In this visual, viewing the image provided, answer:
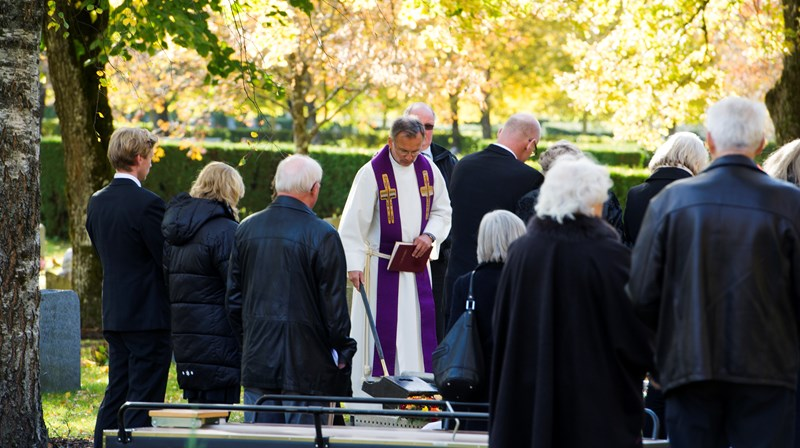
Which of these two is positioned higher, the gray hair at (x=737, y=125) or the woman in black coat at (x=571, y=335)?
the gray hair at (x=737, y=125)

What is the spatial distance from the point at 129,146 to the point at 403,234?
2623 millimetres

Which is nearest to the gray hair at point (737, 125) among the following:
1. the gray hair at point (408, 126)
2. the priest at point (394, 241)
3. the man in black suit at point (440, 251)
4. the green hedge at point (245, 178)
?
the gray hair at point (408, 126)

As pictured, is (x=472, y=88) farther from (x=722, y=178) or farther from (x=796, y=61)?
(x=722, y=178)

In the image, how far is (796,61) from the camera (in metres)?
14.2

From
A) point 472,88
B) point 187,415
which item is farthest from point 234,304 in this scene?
point 472,88

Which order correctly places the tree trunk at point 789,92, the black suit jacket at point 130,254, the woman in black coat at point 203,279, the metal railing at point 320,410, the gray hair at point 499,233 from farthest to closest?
1. the tree trunk at point 789,92
2. the black suit jacket at point 130,254
3. the woman in black coat at point 203,279
4. the gray hair at point 499,233
5. the metal railing at point 320,410

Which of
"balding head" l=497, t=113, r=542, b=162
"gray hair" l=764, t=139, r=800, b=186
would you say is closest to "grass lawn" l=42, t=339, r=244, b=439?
"balding head" l=497, t=113, r=542, b=162

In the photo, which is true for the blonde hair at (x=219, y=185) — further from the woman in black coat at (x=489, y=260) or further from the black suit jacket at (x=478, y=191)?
the woman in black coat at (x=489, y=260)

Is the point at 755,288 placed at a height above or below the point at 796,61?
below

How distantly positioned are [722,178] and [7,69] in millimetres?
4498

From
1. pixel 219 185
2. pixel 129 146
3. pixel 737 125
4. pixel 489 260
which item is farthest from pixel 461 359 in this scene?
pixel 129 146

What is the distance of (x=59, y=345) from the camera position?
11102 millimetres

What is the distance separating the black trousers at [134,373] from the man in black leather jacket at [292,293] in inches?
41.2

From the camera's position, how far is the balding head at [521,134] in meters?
8.16
